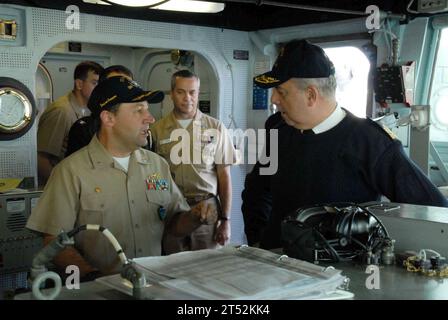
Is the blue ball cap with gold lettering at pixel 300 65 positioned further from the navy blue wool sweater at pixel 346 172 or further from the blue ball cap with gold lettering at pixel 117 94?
the blue ball cap with gold lettering at pixel 117 94

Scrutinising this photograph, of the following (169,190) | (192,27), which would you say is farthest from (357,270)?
(192,27)

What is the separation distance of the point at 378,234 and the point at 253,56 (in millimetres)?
4606

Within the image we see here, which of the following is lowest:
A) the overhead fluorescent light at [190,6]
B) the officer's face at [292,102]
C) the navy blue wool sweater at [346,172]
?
the navy blue wool sweater at [346,172]

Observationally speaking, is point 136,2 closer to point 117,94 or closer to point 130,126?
point 117,94

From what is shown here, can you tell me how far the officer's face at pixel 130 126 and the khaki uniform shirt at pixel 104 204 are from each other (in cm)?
9

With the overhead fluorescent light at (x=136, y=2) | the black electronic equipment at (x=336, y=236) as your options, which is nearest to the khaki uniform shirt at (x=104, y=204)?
the overhead fluorescent light at (x=136, y=2)

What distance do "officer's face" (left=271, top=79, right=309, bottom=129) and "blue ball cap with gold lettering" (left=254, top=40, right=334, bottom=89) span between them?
0.04 metres

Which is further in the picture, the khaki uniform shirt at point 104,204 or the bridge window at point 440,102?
the bridge window at point 440,102

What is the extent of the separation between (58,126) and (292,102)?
123 inches

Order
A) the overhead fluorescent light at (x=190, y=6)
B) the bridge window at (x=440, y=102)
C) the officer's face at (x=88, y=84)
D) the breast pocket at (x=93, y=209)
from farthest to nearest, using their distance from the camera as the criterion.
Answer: the officer's face at (x=88, y=84), the bridge window at (x=440, y=102), the overhead fluorescent light at (x=190, y=6), the breast pocket at (x=93, y=209)

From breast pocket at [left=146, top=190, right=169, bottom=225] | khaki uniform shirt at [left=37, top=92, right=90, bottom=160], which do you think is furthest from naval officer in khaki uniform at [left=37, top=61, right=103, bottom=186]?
A: breast pocket at [left=146, top=190, right=169, bottom=225]

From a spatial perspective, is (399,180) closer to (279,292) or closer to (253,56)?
(279,292)

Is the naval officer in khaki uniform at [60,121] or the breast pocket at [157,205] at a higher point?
the naval officer in khaki uniform at [60,121]

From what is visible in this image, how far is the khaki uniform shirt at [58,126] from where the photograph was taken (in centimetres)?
514
